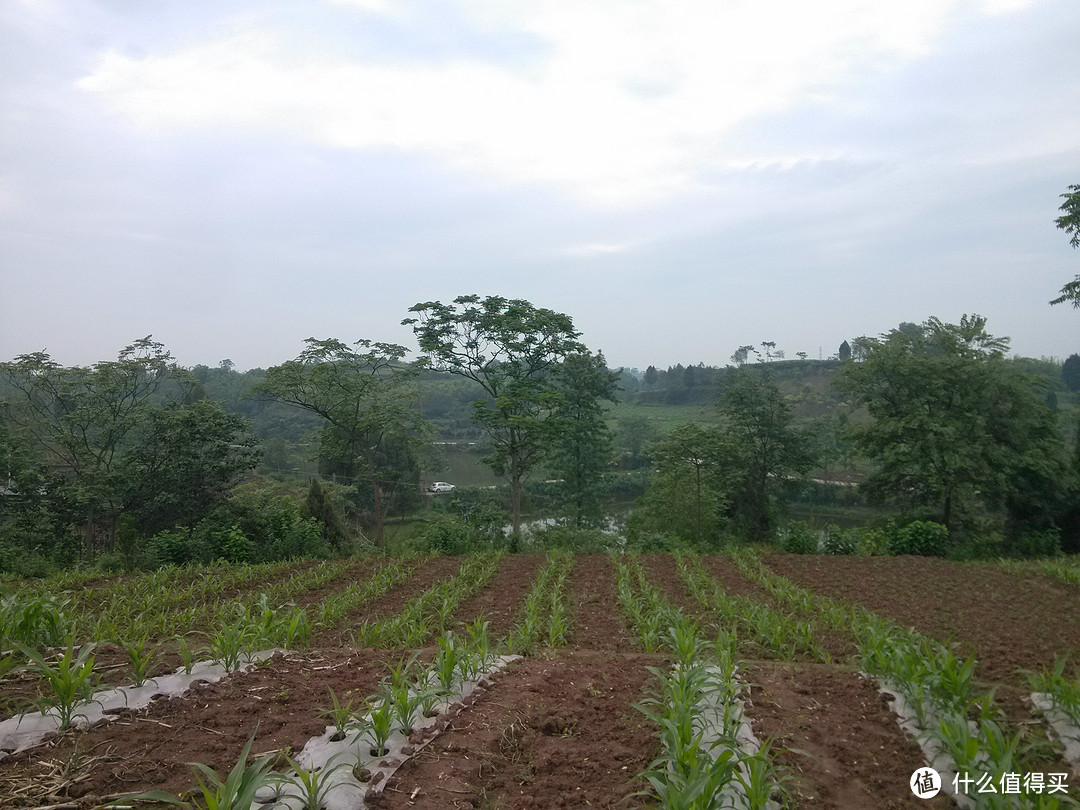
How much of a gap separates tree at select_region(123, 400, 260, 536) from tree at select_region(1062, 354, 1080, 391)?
27.2m

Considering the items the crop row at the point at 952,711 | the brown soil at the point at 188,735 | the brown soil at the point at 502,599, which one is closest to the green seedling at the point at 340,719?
the brown soil at the point at 188,735

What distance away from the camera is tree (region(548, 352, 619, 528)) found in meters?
Result: 20.3

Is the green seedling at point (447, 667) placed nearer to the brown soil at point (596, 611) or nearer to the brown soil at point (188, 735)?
the brown soil at point (188, 735)

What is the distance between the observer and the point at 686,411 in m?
42.9

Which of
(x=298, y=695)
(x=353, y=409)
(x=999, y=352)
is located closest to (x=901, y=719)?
(x=298, y=695)

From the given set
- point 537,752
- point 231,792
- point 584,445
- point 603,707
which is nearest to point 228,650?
point 231,792

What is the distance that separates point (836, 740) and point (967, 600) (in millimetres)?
6431

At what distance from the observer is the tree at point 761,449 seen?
823 inches

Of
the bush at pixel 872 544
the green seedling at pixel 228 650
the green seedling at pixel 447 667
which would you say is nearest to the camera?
the green seedling at pixel 447 667

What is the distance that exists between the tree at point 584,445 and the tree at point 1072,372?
54.4ft

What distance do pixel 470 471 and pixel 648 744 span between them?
32129 millimetres

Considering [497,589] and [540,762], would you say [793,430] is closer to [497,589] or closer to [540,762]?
[497,589]

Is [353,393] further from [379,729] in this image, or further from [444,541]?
[379,729]

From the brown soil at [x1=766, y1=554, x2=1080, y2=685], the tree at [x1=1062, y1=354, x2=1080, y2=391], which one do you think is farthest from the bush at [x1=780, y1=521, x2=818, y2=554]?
the tree at [x1=1062, y1=354, x2=1080, y2=391]
